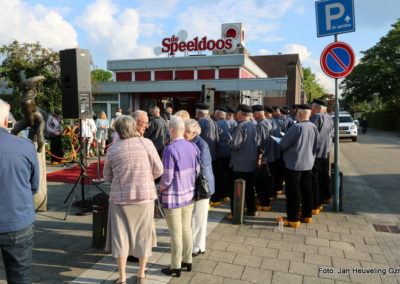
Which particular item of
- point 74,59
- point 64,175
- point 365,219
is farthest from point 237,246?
point 64,175

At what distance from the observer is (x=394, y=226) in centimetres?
533

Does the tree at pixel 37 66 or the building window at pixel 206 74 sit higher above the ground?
the building window at pixel 206 74

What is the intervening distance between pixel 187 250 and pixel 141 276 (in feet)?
1.84

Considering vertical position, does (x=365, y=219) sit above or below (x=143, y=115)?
below

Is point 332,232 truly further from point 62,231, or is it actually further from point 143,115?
point 62,231

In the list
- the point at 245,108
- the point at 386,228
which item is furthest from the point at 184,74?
the point at 386,228

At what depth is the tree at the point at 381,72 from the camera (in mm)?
39688

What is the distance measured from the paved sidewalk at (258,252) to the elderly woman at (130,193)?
0.49 meters

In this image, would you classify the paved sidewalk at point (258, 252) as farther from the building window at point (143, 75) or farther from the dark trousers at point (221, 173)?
the building window at point (143, 75)

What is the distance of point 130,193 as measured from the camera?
10.4 ft

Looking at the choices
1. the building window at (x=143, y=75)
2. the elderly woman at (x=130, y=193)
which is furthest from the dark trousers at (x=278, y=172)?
the building window at (x=143, y=75)

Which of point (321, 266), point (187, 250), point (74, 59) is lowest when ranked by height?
point (321, 266)

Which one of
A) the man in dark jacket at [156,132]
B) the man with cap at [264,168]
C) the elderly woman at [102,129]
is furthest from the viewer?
the elderly woman at [102,129]

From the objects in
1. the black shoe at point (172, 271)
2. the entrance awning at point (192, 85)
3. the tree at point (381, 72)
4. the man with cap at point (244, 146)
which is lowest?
the black shoe at point (172, 271)
